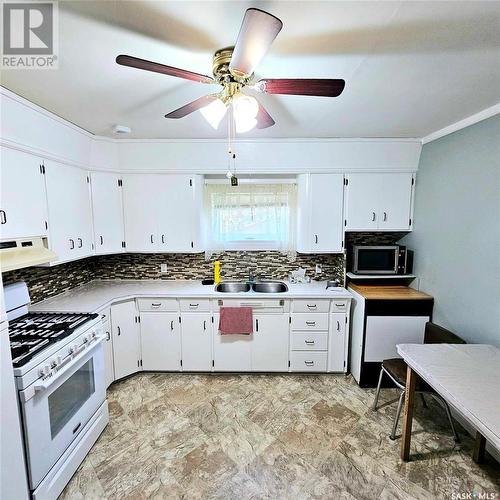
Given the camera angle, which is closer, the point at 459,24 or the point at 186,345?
the point at 459,24

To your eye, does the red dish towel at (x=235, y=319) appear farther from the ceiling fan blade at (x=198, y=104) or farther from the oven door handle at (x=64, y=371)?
the ceiling fan blade at (x=198, y=104)

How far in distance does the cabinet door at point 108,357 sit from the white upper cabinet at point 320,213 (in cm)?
211

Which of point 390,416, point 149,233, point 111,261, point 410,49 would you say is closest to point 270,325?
point 390,416

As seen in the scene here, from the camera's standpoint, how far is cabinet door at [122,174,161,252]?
2.84 meters

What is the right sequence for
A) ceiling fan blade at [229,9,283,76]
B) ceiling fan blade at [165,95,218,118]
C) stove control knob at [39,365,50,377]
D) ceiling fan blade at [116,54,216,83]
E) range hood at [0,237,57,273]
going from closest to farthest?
ceiling fan blade at [229,9,283,76]
ceiling fan blade at [116,54,216,83]
ceiling fan blade at [165,95,218,118]
stove control knob at [39,365,50,377]
range hood at [0,237,57,273]

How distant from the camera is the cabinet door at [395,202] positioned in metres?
2.79

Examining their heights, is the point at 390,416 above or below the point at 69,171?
below

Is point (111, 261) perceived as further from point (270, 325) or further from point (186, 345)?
point (270, 325)

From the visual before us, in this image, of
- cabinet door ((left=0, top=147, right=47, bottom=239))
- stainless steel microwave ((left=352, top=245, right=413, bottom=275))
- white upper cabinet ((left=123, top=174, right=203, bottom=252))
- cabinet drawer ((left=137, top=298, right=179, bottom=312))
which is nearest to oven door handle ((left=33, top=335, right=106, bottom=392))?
cabinet drawer ((left=137, top=298, right=179, bottom=312))

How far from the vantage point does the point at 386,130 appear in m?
2.42

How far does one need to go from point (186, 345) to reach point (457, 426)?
247 centimetres

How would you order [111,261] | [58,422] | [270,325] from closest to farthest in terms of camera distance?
1. [58,422]
2. [270,325]
3. [111,261]

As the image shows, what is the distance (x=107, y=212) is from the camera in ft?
9.10

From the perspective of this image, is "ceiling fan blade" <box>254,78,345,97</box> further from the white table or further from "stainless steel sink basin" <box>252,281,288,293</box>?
"stainless steel sink basin" <box>252,281,288,293</box>
